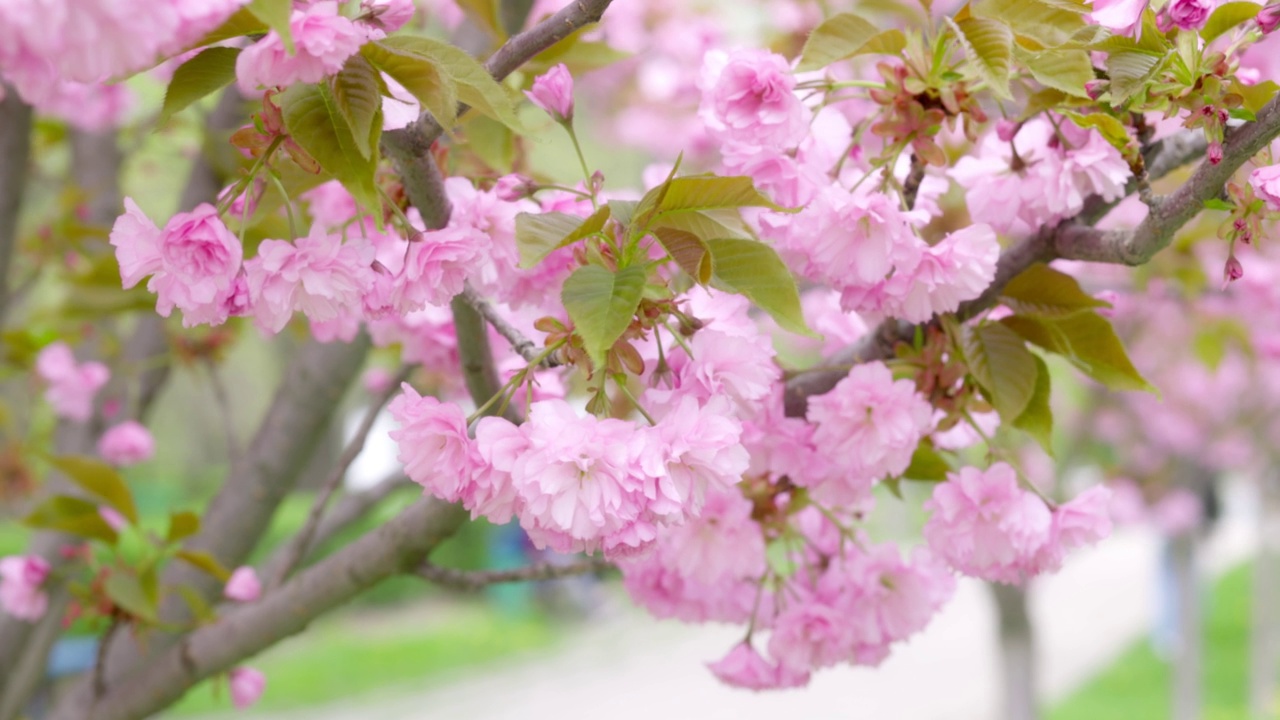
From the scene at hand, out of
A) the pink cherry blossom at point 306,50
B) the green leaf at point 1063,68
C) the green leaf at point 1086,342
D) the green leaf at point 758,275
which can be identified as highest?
the pink cherry blossom at point 306,50

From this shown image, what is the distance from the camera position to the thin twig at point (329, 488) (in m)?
1.52

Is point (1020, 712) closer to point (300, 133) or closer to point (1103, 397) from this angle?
point (1103, 397)

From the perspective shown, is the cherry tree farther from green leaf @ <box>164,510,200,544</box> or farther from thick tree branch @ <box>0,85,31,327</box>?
thick tree branch @ <box>0,85,31,327</box>

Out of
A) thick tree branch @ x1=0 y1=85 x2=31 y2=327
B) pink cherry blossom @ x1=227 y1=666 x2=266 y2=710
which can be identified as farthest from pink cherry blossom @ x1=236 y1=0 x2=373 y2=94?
thick tree branch @ x1=0 y1=85 x2=31 y2=327

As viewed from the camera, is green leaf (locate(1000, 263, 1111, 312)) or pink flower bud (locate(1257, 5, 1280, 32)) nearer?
pink flower bud (locate(1257, 5, 1280, 32))

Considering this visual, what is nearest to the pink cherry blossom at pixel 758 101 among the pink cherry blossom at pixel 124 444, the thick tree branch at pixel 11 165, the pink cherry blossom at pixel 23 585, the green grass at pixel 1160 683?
the pink cherry blossom at pixel 23 585

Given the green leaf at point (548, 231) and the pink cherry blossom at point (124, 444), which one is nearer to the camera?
the green leaf at point (548, 231)

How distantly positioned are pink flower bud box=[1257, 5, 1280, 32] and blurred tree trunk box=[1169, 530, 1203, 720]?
4.79 m

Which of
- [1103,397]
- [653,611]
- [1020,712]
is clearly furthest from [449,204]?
[1103,397]

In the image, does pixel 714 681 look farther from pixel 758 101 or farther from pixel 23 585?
pixel 758 101

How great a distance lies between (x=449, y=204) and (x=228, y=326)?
4.43ft

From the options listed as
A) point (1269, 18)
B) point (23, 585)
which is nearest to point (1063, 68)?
point (1269, 18)

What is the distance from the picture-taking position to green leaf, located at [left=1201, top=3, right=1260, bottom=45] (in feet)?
3.03

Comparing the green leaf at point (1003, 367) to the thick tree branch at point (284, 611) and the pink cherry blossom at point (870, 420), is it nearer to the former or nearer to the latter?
the pink cherry blossom at point (870, 420)
